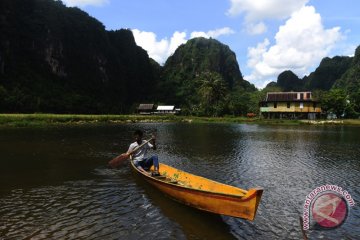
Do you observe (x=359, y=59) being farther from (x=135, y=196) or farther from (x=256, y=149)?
(x=135, y=196)

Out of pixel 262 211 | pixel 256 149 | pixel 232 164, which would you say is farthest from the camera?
pixel 256 149

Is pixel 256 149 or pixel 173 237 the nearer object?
pixel 173 237

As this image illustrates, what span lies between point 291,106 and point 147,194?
73250 mm

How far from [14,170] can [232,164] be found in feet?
42.8

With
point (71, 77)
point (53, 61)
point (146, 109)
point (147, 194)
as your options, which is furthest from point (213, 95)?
point (71, 77)

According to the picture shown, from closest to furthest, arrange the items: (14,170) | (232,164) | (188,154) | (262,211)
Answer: (262,211) < (14,170) < (232,164) < (188,154)

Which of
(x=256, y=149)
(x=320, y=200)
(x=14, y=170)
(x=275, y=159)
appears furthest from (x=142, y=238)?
(x=256, y=149)

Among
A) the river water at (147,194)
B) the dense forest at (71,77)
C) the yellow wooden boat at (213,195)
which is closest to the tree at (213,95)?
the dense forest at (71,77)

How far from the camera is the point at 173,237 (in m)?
10.0

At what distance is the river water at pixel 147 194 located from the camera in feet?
34.0

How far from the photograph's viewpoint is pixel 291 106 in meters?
81.8

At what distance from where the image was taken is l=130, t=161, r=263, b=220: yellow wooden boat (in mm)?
9391

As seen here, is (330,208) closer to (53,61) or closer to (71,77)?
→ (53,61)

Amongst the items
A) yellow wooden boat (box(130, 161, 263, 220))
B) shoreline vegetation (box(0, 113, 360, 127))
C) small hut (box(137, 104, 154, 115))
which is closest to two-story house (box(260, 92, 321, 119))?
shoreline vegetation (box(0, 113, 360, 127))
